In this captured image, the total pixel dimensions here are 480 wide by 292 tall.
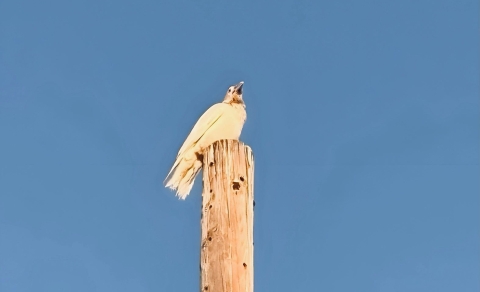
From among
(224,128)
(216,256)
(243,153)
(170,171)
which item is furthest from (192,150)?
(216,256)

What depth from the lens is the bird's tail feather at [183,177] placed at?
507 centimetres

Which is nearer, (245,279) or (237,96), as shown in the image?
(245,279)

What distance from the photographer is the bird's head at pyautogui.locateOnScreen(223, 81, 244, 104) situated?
7102 millimetres

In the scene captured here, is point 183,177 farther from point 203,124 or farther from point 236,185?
point 236,185

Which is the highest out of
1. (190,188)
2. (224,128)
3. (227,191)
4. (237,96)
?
(237,96)

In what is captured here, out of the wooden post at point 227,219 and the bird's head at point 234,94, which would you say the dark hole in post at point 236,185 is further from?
the bird's head at point 234,94

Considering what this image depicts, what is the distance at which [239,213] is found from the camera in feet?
11.7

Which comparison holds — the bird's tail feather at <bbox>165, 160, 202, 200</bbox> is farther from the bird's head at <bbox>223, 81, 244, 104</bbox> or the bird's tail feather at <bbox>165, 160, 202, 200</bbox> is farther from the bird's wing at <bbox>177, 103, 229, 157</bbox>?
the bird's head at <bbox>223, 81, 244, 104</bbox>

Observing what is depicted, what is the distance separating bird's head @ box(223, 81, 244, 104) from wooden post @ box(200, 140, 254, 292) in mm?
3182

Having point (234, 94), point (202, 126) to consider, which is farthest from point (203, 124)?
point (234, 94)

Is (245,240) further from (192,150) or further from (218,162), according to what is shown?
(192,150)

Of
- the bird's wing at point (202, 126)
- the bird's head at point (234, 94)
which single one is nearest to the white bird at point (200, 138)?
the bird's wing at point (202, 126)

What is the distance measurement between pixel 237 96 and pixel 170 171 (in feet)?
7.58

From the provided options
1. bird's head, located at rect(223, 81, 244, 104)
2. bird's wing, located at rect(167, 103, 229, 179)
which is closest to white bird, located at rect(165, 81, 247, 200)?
bird's wing, located at rect(167, 103, 229, 179)
